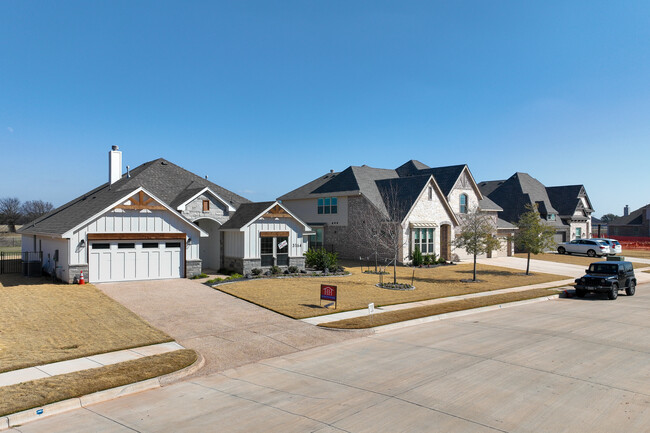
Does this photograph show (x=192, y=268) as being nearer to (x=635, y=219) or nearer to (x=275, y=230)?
(x=275, y=230)

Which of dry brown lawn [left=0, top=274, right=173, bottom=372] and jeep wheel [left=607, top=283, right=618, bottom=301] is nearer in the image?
dry brown lawn [left=0, top=274, right=173, bottom=372]

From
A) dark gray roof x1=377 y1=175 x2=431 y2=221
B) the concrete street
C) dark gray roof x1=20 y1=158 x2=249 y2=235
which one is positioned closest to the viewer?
the concrete street

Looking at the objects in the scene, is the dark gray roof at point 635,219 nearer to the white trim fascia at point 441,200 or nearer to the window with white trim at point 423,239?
the white trim fascia at point 441,200

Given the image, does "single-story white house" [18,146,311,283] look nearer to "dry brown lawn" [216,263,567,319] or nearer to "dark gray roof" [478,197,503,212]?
"dry brown lawn" [216,263,567,319]

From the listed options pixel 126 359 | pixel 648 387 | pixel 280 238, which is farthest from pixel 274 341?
pixel 280 238

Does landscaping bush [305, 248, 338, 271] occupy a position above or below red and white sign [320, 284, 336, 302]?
above

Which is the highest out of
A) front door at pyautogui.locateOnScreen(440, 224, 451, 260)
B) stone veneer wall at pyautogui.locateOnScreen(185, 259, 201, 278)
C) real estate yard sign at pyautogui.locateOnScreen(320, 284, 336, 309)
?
front door at pyautogui.locateOnScreen(440, 224, 451, 260)

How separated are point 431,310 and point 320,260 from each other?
1177cm

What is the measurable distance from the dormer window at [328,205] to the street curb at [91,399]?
28.3 meters

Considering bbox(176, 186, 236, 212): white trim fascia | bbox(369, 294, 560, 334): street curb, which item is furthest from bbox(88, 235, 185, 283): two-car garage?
bbox(369, 294, 560, 334): street curb

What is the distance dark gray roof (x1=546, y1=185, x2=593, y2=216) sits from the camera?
5538 cm

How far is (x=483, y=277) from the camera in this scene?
30391mm

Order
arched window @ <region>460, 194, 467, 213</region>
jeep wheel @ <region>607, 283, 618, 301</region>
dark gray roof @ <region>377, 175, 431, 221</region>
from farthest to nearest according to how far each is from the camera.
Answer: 1. arched window @ <region>460, 194, 467, 213</region>
2. dark gray roof @ <region>377, 175, 431, 221</region>
3. jeep wheel @ <region>607, 283, 618, 301</region>

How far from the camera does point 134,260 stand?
78.2 ft
